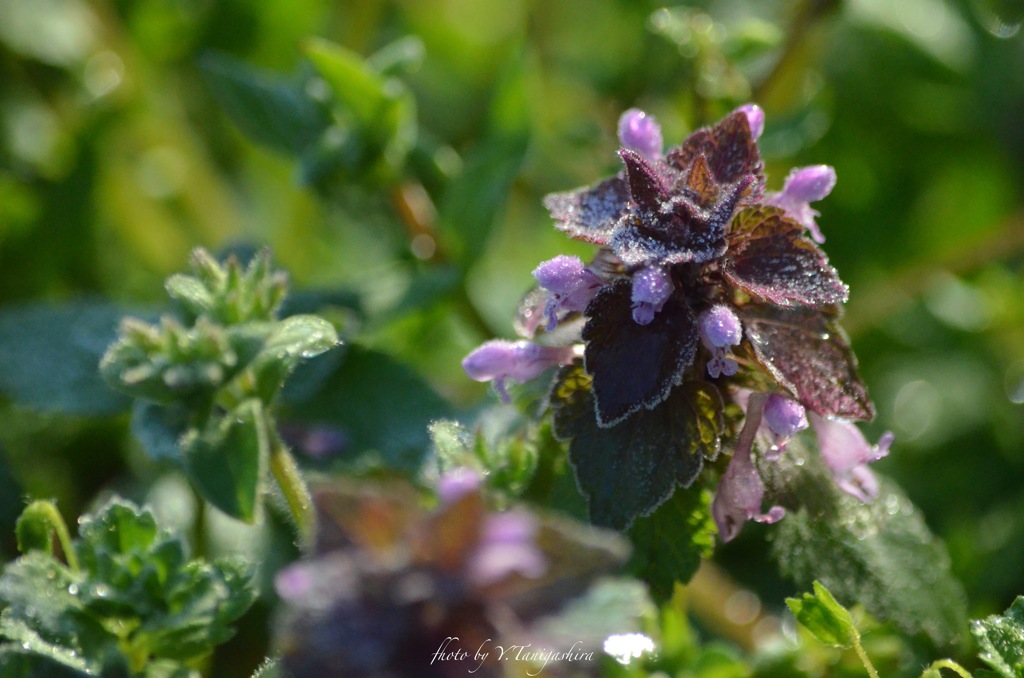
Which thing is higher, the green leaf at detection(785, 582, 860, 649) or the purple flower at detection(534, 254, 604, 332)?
the purple flower at detection(534, 254, 604, 332)

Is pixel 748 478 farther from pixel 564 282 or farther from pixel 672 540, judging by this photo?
pixel 564 282

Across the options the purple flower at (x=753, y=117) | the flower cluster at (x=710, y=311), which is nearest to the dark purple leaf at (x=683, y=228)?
the flower cluster at (x=710, y=311)

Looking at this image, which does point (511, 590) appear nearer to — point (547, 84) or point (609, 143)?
point (609, 143)

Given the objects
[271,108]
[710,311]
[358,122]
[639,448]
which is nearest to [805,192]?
[710,311]

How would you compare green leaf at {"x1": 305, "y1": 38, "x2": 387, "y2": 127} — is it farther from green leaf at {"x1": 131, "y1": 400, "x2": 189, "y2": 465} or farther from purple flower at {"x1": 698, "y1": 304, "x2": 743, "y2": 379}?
purple flower at {"x1": 698, "y1": 304, "x2": 743, "y2": 379}

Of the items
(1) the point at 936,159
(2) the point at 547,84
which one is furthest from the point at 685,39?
(1) the point at 936,159

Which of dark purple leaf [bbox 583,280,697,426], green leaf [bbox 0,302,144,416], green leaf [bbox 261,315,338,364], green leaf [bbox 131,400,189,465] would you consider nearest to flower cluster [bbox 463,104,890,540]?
dark purple leaf [bbox 583,280,697,426]

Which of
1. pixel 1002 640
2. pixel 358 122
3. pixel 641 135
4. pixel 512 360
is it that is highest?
pixel 358 122
